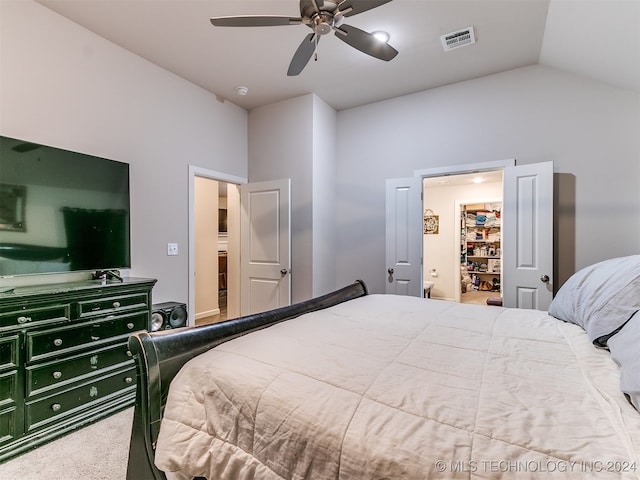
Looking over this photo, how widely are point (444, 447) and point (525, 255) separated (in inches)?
114

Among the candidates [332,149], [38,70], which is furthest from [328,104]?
[38,70]

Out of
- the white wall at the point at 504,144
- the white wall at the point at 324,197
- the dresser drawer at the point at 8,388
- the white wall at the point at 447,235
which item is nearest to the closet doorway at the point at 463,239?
the white wall at the point at 447,235

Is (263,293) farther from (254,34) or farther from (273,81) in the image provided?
(254,34)

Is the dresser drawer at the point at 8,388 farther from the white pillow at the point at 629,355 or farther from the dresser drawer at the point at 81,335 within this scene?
the white pillow at the point at 629,355

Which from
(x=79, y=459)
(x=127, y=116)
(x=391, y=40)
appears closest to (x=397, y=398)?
(x=79, y=459)

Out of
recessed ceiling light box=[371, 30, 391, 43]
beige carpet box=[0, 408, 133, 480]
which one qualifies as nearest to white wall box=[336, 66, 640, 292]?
recessed ceiling light box=[371, 30, 391, 43]

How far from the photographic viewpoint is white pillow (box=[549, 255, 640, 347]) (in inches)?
52.6

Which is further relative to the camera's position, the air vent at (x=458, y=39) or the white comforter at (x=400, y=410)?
the air vent at (x=458, y=39)

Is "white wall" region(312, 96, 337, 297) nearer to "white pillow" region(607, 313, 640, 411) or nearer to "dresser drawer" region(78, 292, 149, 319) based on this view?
"dresser drawer" region(78, 292, 149, 319)

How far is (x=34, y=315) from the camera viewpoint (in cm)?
198

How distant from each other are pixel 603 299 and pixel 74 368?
311 cm

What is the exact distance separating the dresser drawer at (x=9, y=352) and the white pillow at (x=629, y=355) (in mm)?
2893

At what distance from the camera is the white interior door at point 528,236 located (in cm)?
298

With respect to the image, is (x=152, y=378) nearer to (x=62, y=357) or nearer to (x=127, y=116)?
(x=62, y=357)
